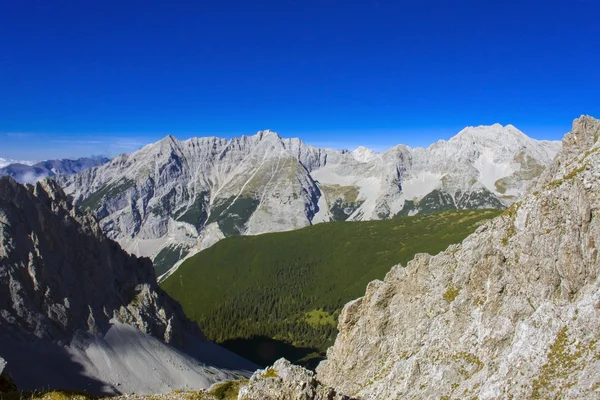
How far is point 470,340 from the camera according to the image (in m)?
57.4

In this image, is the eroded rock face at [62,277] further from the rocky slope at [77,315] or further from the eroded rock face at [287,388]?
the eroded rock face at [287,388]

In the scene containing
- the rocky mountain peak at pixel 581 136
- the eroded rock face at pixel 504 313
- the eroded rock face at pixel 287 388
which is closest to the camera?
the eroded rock face at pixel 287 388

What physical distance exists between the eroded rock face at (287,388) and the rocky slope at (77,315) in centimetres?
9094

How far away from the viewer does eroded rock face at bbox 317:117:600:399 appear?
130ft

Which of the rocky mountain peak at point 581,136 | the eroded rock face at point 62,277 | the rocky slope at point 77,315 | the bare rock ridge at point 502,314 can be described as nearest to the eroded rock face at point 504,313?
the bare rock ridge at point 502,314

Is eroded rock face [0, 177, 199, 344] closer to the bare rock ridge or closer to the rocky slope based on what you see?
the rocky slope

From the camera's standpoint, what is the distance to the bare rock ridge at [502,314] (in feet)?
129

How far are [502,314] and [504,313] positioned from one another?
0.32m

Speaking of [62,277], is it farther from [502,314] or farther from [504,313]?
Answer: [504,313]

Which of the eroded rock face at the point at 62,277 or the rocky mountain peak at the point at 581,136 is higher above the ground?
the rocky mountain peak at the point at 581,136

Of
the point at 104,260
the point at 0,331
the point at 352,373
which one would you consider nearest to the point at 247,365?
the point at 104,260

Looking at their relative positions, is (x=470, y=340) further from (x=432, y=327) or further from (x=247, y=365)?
(x=247, y=365)

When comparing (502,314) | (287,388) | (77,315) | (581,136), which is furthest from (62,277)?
(581,136)

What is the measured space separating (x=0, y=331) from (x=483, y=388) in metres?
126
